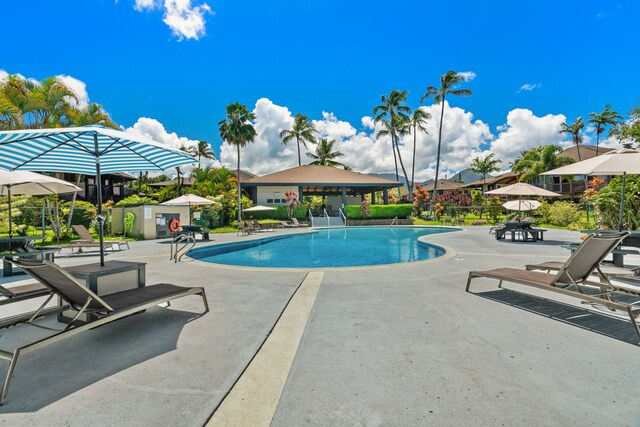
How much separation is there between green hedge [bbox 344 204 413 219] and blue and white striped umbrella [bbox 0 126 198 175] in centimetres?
2414

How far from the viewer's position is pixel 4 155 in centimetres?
479

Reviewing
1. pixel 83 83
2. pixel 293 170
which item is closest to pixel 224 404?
pixel 83 83

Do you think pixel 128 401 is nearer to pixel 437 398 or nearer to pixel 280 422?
pixel 280 422

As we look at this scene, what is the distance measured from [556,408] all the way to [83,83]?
3065cm

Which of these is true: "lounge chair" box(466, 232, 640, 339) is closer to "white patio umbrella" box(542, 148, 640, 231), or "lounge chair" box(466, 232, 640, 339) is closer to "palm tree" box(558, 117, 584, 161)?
"white patio umbrella" box(542, 148, 640, 231)

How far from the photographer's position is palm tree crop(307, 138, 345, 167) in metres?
47.1

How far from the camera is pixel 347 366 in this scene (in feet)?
8.92

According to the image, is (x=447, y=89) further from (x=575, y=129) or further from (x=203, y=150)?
(x=203, y=150)

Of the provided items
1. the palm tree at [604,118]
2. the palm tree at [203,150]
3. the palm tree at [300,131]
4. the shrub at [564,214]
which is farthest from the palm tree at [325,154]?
the palm tree at [604,118]

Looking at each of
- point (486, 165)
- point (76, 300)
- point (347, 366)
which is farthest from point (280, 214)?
point (486, 165)

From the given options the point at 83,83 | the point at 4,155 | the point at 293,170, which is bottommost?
the point at 4,155

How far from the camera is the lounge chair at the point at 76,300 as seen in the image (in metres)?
2.62

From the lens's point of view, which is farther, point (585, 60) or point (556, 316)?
point (585, 60)

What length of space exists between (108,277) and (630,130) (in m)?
17.9
